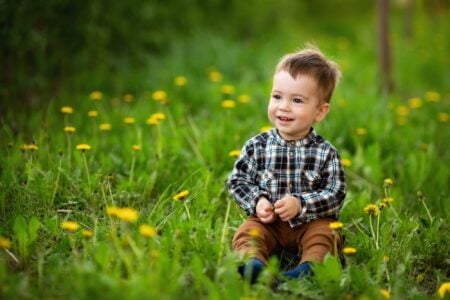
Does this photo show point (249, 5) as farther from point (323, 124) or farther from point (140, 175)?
point (140, 175)

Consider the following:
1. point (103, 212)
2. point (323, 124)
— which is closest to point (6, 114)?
point (103, 212)

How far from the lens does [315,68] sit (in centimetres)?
251

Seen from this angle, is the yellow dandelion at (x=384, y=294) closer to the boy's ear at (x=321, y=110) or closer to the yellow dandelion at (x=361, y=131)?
the boy's ear at (x=321, y=110)

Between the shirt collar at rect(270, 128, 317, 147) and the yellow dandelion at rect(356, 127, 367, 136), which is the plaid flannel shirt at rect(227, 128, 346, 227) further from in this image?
the yellow dandelion at rect(356, 127, 367, 136)

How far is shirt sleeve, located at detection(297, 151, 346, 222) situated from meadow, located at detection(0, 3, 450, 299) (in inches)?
6.7

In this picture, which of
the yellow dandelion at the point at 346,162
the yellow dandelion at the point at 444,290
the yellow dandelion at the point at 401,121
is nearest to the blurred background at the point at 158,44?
the yellow dandelion at the point at 401,121

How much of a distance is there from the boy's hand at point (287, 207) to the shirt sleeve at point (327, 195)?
0.06 metres

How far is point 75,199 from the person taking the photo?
9.30ft

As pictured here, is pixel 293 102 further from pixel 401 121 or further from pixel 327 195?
pixel 401 121

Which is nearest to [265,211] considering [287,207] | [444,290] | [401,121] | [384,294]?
[287,207]

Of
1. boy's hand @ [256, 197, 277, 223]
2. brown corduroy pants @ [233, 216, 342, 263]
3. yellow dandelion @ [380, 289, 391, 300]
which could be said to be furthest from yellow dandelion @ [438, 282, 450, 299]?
boy's hand @ [256, 197, 277, 223]

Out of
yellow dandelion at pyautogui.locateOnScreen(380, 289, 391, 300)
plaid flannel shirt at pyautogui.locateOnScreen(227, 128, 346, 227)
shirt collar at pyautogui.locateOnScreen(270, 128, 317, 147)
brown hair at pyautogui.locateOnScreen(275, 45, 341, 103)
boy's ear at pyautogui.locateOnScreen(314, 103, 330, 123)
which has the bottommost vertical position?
yellow dandelion at pyautogui.locateOnScreen(380, 289, 391, 300)

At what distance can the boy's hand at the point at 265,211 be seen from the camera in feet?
7.94

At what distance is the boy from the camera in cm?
246
